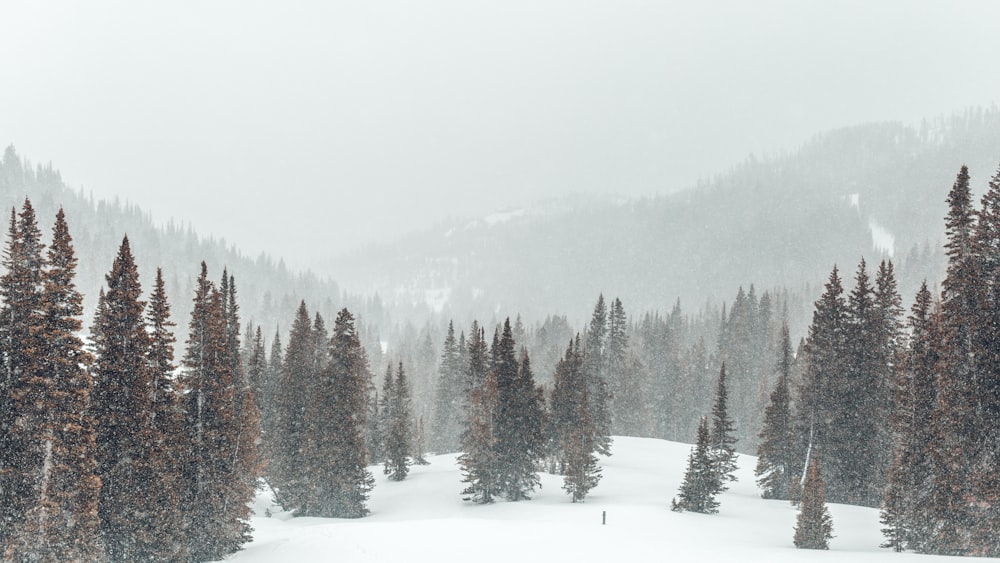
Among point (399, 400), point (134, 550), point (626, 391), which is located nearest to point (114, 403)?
point (134, 550)

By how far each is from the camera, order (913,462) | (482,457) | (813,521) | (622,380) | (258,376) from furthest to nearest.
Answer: (622,380), (258,376), (482,457), (913,462), (813,521)

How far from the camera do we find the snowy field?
23.2 m

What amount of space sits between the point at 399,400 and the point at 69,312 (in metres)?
33.9

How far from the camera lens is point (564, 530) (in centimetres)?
2786

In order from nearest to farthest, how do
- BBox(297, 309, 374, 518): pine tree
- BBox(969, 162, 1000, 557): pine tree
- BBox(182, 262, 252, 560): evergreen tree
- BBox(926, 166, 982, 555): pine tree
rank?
1. BBox(969, 162, 1000, 557): pine tree
2. BBox(926, 166, 982, 555): pine tree
3. BBox(182, 262, 252, 560): evergreen tree
4. BBox(297, 309, 374, 518): pine tree

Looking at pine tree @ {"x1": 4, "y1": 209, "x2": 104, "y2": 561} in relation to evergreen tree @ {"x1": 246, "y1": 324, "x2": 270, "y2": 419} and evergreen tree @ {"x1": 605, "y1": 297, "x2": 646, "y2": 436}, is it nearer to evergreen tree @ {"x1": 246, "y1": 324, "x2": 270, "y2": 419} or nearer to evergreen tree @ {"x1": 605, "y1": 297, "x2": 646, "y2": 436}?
evergreen tree @ {"x1": 246, "y1": 324, "x2": 270, "y2": 419}

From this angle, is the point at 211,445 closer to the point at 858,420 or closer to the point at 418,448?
the point at 418,448

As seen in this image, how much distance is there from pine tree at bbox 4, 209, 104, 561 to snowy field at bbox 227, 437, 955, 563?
6591 mm

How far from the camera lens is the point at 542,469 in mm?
59062

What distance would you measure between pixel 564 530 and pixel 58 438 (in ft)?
65.8

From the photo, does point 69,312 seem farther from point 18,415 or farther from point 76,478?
point 76,478

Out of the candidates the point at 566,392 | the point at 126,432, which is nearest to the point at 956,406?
the point at 566,392

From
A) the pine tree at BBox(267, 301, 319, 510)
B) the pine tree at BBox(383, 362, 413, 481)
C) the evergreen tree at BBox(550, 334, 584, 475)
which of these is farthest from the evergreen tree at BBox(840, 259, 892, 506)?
the pine tree at BBox(267, 301, 319, 510)

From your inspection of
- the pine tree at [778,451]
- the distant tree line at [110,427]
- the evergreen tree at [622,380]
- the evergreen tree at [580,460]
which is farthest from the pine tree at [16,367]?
the evergreen tree at [622,380]
